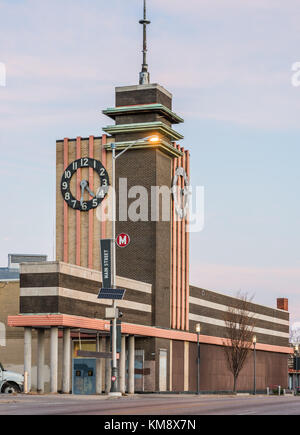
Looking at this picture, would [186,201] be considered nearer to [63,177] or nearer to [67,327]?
[63,177]

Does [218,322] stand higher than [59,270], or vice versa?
[59,270]

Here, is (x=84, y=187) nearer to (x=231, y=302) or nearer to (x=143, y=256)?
(x=143, y=256)

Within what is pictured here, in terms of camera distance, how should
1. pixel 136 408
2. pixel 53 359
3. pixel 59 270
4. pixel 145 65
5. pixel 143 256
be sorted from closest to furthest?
pixel 136 408 < pixel 53 359 < pixel 59 270 < pixel 143 256 < pixel 145 65

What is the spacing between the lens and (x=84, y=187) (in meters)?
75.6

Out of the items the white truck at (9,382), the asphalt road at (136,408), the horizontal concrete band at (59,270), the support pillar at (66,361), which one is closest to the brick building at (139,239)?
the horizontal concrete band at (59,270)

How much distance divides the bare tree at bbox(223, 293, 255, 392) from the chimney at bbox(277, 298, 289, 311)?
Answer: 2499 centimetres

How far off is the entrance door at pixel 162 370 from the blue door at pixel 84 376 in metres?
13.8

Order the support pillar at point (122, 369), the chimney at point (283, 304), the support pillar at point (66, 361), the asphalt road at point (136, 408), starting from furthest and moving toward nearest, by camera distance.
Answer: the chimney at point (283, 304) → the support pillar at point (122, 369) → the support pillar at point (66, 361) → the asphalt road at point (136, 408)

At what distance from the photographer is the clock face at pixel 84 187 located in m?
74.8

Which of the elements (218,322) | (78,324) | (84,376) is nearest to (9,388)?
(78,324)

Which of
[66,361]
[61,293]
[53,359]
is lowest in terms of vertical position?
[66,361]

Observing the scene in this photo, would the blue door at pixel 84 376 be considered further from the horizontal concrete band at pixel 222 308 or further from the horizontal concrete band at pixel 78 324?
the horizontal concrete band at pixel 222 308

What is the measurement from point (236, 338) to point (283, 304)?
3109cm
